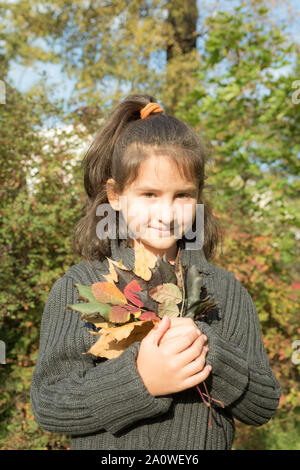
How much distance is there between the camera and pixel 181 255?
5.59 ft

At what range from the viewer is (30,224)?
343cm

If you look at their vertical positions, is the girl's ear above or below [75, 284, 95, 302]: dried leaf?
above

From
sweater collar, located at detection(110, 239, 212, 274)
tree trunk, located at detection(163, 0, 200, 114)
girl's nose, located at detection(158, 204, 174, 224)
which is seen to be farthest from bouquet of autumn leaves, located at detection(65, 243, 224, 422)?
tree trunk, located at detection(163, 0, 200, 114)

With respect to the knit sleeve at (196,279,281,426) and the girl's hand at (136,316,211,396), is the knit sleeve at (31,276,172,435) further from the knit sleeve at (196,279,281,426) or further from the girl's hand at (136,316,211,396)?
the knit sleeve at (196,279,281,426)

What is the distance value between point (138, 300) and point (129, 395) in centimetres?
26

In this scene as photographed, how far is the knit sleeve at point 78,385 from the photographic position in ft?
3.84

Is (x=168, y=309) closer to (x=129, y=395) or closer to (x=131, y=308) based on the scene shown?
(x=131, y=308)

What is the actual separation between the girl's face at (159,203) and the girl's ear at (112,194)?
0.43 feet

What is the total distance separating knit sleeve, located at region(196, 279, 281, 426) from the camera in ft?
4.00

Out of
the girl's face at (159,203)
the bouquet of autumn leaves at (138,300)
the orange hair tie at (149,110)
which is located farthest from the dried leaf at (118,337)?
the orange hair tie at (149,110)

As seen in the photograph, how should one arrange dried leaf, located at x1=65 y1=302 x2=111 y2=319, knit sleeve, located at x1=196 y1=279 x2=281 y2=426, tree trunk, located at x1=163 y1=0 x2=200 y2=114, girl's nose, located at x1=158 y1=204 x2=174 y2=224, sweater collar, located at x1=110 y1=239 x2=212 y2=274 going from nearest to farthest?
dried leaf, located at x1=65 y1=302 x2=111 y2=319 < knit sleeve, located at x1=196 y1=279 x2=281 y2=426 < girl's nose, located at x1=158 y1=204 x2=174 y2=224 < sweater collar, located at x1=110 y1=239 x2=212 y2=274 < tree trunk, located at x1=163 y1=0 x2=200 y2=114

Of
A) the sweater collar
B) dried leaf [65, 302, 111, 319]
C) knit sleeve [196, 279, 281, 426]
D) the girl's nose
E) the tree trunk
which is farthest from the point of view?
the tree trunk

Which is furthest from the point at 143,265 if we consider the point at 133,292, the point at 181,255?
the point at 181,255
